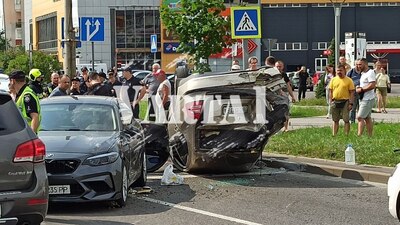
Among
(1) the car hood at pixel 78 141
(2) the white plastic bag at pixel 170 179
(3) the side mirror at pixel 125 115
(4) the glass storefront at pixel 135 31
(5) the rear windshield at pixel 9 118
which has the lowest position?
(2) the white plastic bag at pixel 170 179

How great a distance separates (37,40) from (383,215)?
82.7m

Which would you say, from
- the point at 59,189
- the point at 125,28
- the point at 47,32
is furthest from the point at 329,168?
the point at 47,32

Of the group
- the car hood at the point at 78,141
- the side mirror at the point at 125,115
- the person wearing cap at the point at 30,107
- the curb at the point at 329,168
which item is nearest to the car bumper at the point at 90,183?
the car hood at the point at 78,141

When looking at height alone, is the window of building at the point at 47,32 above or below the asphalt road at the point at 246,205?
above

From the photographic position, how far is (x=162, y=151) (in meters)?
14.0

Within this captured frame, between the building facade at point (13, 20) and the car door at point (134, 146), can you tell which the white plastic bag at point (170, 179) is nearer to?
the car door at point (134, 146)

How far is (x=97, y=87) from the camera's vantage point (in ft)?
57.2

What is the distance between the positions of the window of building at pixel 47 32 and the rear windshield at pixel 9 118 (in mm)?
75353

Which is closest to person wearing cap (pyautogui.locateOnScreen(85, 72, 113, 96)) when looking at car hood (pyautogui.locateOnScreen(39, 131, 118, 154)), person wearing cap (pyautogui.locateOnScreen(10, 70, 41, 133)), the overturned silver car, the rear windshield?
the overturned silver car

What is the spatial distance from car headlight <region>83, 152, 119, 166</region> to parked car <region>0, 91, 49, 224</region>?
2.35 m

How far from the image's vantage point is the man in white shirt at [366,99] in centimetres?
1684

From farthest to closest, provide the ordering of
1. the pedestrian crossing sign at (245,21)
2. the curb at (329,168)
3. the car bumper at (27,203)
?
the pedestrian crossing sign at (245,21)
the curb at (329,168)
the car bumper at (27,203)

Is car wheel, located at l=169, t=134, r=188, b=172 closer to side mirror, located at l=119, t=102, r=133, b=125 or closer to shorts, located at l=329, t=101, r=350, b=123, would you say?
side mirror, located at l=119, t=102, r=133, b=125

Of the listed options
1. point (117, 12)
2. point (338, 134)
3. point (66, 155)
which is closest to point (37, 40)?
point (117, 12)
